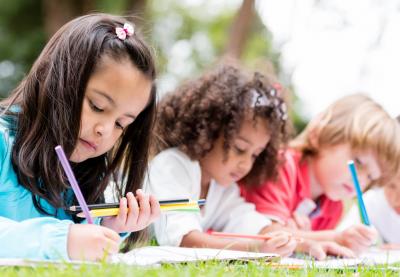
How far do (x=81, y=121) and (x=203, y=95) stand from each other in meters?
0.73

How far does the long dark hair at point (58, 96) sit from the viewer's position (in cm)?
126

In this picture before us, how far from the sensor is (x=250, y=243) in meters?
1.62

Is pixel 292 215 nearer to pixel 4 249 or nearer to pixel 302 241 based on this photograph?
pixel 302 241

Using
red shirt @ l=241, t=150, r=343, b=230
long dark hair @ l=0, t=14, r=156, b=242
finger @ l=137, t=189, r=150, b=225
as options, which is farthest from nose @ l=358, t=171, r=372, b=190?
finger @ l=137, t=189, r=150, b=225

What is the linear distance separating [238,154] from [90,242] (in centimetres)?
85

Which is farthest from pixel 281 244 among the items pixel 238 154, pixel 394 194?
pixel 394 194

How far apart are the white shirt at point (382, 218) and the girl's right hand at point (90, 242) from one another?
1.40m

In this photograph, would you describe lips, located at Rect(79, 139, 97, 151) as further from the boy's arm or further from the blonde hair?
the blonde hair

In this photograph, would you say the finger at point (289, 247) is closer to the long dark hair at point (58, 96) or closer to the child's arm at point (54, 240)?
the long dark hair at point (58, 96)

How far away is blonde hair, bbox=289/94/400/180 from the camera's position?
2113mm

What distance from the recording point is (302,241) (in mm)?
1641

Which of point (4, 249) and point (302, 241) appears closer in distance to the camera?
point (4, 249)

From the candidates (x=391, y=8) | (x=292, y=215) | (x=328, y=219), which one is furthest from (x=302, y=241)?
(x=391, y=8)

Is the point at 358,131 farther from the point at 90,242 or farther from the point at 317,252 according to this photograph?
the point at 90,242
